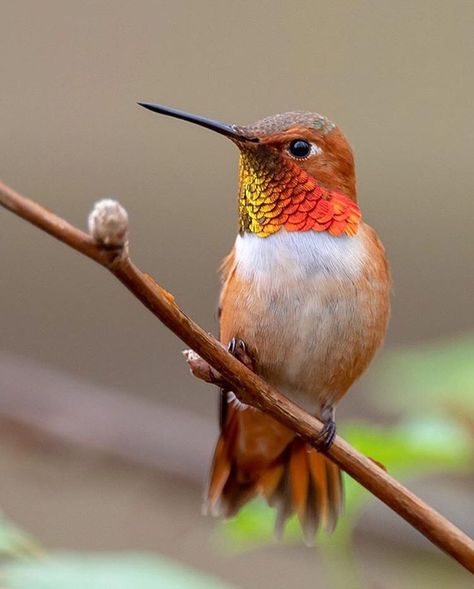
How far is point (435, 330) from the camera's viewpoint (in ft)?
19.0

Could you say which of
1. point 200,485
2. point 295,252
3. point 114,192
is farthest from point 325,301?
point 114,192

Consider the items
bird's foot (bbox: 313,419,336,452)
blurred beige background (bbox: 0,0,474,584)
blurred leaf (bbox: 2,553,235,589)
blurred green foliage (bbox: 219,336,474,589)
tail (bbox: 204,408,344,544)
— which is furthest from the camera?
blurred beige background (bbox: 0,0,474,584)

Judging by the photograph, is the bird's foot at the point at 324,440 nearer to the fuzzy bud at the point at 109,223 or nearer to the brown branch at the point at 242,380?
the brown branch at the point at 242,380

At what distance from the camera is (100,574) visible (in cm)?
133

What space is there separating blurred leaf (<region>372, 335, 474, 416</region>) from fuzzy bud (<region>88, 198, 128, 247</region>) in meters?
1.36

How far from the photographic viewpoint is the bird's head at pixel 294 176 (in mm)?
1733

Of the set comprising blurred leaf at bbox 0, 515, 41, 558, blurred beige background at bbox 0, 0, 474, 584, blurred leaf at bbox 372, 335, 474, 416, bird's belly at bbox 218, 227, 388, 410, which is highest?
blurred beige background at bbox 0, 0, 474, 584

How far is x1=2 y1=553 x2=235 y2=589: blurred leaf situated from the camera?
49.1 inches

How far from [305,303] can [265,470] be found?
1.83 feet

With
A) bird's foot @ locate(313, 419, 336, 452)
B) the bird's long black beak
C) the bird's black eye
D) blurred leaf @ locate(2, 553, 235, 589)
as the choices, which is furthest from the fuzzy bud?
the bird's black eye

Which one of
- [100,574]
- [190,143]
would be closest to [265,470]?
[100,574]

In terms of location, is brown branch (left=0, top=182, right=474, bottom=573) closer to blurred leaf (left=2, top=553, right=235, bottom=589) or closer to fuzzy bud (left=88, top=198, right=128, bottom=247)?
fuzzy bud (left=88, top=198, right=128, bottom=247)

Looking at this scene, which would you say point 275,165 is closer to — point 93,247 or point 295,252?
point 295,252

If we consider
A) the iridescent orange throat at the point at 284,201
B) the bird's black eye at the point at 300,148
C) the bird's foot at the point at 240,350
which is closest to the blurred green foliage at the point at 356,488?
the bird's foot at the point at 240,350
